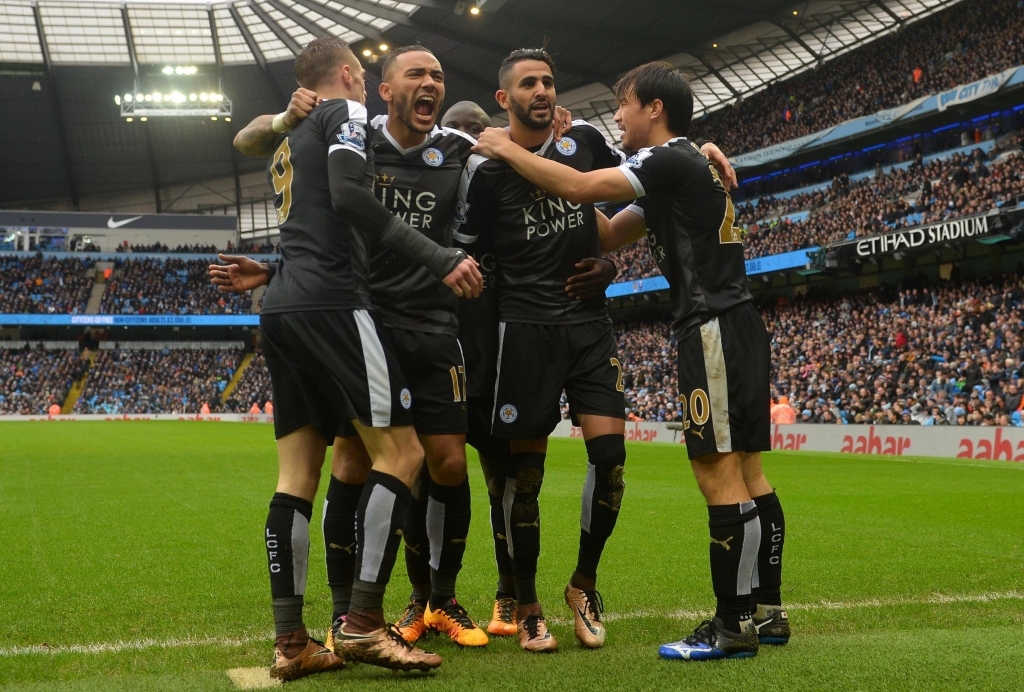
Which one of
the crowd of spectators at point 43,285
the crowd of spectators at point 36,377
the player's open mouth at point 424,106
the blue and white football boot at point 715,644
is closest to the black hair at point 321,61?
the player's open mouth at point 424,106

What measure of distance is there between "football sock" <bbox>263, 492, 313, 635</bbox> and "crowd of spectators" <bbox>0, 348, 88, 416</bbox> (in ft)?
168

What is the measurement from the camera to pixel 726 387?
3.83 metres

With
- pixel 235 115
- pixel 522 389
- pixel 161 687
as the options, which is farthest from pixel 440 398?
pixel 235 115

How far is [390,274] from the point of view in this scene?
4.06m

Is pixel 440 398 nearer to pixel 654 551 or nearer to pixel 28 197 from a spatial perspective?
pixel 654 551

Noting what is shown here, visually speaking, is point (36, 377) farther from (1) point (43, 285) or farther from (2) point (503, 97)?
(2) point (503, 97)

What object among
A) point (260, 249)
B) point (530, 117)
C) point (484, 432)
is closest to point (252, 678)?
point (484, 432)

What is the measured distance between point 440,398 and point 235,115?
5104 centimetres

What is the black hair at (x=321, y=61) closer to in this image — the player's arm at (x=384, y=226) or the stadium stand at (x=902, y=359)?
the player's arm at (x=384, y=226)

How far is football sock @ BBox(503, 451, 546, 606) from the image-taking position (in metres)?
4.29

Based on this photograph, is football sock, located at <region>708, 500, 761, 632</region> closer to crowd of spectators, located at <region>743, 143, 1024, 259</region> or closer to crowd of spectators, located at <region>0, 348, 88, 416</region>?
crowd of spectators, located at <region>743, 143, 1024, 259</region>

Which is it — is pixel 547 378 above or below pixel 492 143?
below

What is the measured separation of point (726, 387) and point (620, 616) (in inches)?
56.0

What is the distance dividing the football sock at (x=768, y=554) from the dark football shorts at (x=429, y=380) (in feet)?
4.75
